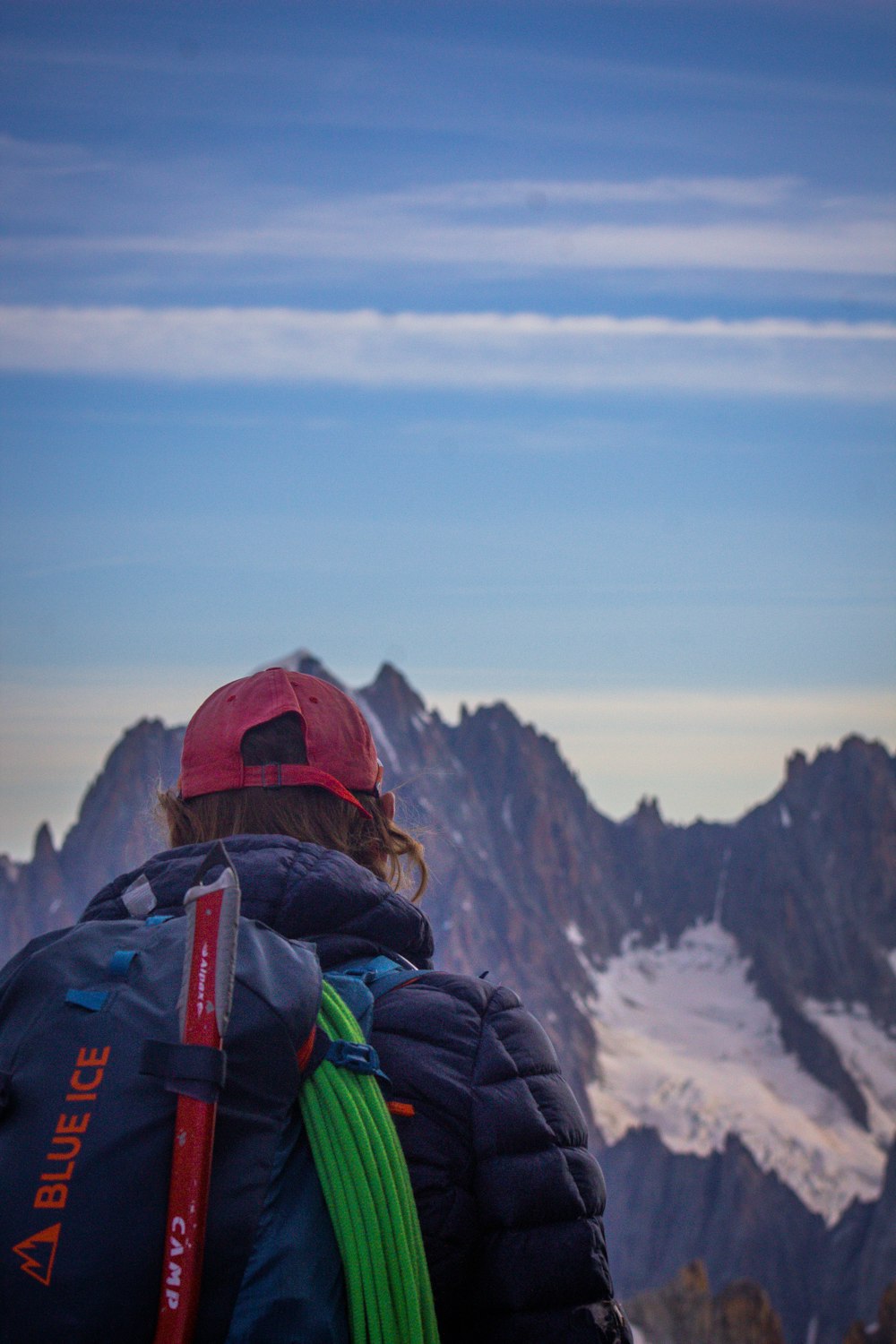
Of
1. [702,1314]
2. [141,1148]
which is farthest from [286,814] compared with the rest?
[702,1314]

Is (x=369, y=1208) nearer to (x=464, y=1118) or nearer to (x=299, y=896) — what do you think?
(x=464, y=1118)

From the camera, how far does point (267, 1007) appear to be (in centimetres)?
328

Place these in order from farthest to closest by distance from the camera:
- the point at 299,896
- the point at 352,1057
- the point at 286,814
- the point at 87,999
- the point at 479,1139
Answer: the point at 286,814 → the point at 299,896 → the point at 479,1139 → the point at 352,1057 → the point at 87,999

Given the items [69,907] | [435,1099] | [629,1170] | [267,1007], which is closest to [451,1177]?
[435,1099]

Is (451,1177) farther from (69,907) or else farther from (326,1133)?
(69,907)

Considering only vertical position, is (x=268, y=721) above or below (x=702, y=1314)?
above

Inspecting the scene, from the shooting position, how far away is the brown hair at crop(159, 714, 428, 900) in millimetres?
4430

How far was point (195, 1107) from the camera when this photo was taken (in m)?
3.12

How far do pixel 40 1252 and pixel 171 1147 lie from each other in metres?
0.33

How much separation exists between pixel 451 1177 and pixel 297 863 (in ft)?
2.94

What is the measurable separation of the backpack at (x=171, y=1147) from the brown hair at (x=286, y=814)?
0.93 meters

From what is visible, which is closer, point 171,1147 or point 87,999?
point 171,1147

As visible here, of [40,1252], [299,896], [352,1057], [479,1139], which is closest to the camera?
[40,1252]

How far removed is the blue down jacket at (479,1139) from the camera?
3.50m
